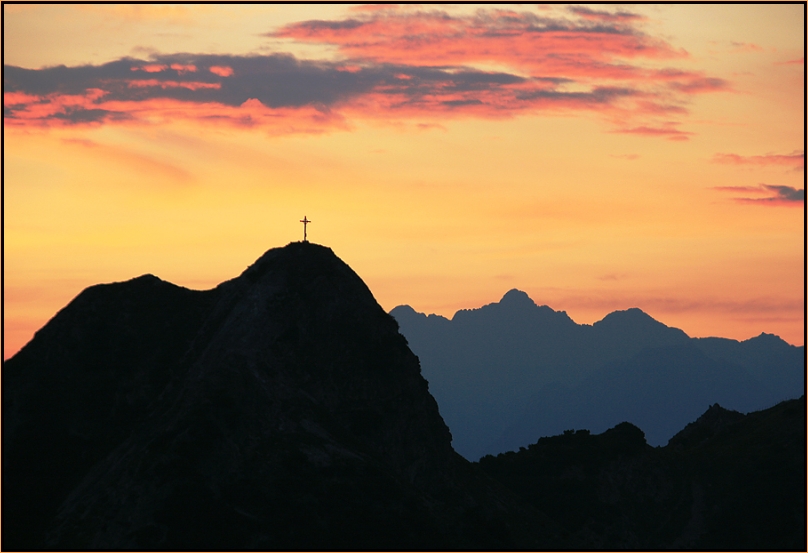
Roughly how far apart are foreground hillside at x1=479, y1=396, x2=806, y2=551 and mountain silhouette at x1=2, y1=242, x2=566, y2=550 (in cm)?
1580

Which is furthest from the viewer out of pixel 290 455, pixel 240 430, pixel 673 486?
pixel 673 486

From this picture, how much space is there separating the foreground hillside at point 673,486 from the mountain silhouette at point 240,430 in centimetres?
1580

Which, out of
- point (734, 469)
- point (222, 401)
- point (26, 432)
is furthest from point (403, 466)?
point (734, 469)

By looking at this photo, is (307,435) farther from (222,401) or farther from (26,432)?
(26,432)

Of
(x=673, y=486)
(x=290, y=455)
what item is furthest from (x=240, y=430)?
(x=673, y=486)

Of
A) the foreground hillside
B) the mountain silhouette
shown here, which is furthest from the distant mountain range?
the foreground hillside

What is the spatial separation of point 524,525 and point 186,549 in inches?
1901

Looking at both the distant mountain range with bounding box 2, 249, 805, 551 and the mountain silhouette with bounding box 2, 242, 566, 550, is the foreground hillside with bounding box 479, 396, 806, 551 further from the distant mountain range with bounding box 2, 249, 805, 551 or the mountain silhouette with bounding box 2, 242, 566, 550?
the mountain silhouette with bounding box 2, 242, 566, 550

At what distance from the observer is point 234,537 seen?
104 m

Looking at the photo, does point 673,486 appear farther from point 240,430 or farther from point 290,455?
point 240,430

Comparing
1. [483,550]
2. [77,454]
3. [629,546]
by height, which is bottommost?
[629,546]

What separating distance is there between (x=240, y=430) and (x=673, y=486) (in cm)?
7528

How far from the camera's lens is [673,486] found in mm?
158500

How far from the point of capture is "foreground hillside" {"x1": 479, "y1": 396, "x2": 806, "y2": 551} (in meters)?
146
